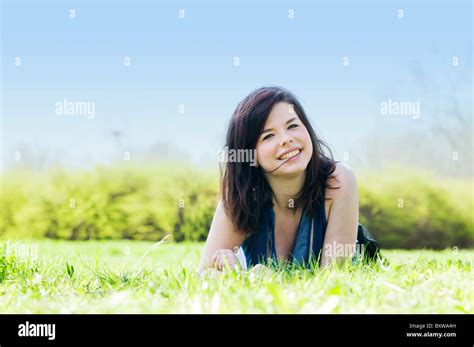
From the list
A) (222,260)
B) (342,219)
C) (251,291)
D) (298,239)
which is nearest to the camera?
(251,291)

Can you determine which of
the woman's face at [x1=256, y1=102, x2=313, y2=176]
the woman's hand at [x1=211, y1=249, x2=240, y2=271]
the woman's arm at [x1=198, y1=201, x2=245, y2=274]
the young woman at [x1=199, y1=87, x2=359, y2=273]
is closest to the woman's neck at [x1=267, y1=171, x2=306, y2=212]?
the young woman at [x1=199, y1=87, x2=359, y2=273]

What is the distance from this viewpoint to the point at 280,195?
3.49 meters

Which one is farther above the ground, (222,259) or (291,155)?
(291,155)

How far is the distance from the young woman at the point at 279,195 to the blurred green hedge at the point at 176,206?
4604 millimetres

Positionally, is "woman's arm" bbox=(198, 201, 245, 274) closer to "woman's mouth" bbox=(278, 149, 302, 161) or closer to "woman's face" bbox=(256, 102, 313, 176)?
"woman's face" bbox=(256, 102, 313, 176)

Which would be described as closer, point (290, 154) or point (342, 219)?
point (290, 154)

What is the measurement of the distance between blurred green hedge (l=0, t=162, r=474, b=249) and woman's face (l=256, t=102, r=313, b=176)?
16.1 ft

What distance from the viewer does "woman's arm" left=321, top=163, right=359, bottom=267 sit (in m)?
3.25

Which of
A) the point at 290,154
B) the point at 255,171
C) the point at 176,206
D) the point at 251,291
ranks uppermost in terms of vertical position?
the point at 290,154

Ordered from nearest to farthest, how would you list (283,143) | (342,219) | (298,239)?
(283,143) → (342,219) → (298,239)

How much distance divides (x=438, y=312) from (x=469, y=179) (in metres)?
7.23

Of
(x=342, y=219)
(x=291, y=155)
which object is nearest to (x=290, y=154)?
(x=291, y=155)

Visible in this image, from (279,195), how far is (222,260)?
2.17 ft

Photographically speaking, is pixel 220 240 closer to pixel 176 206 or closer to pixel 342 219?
pixel 342 219
